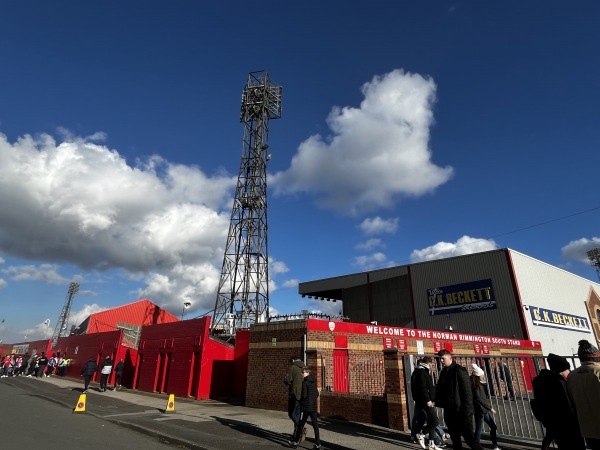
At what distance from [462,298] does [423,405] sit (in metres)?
25.1

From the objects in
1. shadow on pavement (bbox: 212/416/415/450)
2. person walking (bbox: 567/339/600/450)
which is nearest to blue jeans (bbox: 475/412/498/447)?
shadow on pavement (bbox: 212/416/415/450)

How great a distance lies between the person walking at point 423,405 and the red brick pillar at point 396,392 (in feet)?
4.54

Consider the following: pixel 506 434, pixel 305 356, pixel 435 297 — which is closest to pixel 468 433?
pixel 506 434

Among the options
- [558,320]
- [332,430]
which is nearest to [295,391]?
[332,430]

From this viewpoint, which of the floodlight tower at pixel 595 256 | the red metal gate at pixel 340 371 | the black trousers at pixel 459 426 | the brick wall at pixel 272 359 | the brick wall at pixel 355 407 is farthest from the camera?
the floodlight tower at pixel 595 256

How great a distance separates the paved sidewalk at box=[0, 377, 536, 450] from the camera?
306 inches

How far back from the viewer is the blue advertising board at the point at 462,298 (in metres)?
28.9

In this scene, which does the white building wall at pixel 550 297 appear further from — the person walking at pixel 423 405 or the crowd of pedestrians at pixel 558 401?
the crowd of pedestrians at pixel 558 401

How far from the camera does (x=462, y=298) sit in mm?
29953

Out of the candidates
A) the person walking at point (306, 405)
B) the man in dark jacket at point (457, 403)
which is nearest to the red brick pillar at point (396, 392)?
the person walking at point (306, 405)

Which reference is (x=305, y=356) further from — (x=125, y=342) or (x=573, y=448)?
(x=125, y=342)

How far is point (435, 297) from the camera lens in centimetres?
3148

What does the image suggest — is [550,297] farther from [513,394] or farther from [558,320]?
[513,394]

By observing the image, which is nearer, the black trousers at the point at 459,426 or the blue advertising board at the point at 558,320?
the black trousers at the point at 459,426
